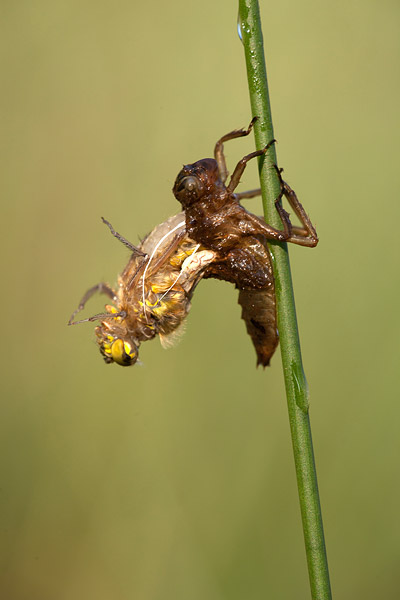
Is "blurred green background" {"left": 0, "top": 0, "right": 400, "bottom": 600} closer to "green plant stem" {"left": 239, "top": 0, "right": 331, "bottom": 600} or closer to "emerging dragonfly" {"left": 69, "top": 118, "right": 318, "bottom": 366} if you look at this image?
"emerging dragonfly" {"left": 69, "top": 118, "right": 318, "bottom": 366}

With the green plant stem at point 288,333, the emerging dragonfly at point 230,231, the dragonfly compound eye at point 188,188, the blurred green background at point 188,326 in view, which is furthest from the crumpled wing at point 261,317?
the blurred green background at point 188,326

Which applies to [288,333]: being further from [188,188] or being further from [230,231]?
[188,188]

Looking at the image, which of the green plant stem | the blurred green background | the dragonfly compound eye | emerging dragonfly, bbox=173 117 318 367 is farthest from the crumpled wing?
the blurred green background

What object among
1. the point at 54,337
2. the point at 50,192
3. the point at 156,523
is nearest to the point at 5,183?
the point at 50,192

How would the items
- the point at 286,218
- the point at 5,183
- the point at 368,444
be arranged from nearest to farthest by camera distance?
1. the point at 286,218
2. the point at 368,444
3. the point at 5,183

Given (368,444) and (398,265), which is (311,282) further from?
(368,444)
